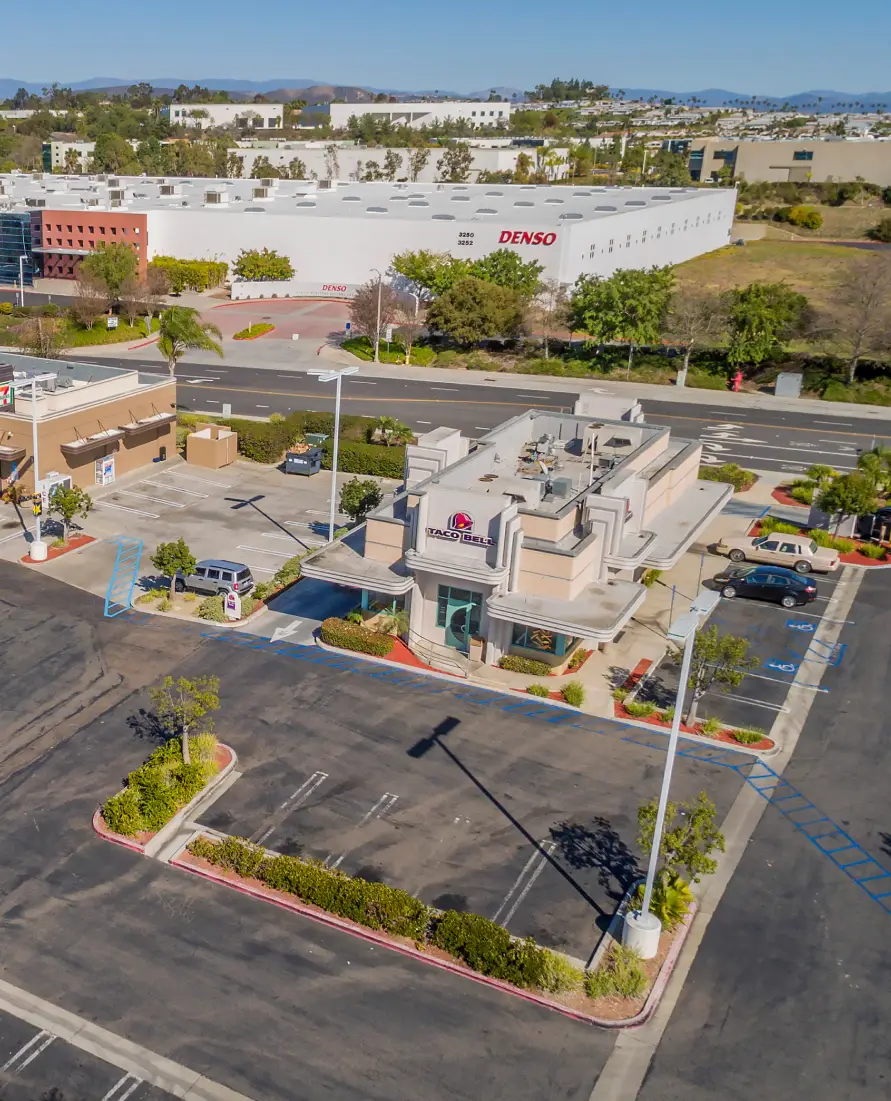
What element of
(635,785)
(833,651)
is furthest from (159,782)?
(833,651)

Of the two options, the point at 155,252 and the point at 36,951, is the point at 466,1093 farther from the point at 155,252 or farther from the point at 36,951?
the point at 155,252

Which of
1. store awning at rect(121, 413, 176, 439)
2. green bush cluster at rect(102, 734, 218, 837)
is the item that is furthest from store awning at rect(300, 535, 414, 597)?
store awning at rect(121, 413, 176, 439)

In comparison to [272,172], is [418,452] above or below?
below

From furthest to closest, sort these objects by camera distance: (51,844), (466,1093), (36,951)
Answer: (51,844)
(36,951)
(466,1093)

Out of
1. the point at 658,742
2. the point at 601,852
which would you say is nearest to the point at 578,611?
the point at 658,742

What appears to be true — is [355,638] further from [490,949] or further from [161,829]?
[490,949]

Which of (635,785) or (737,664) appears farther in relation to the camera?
(737,664)
